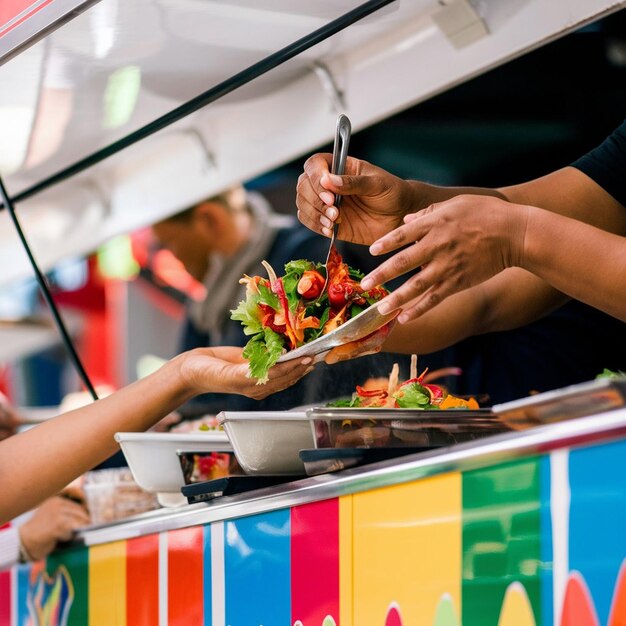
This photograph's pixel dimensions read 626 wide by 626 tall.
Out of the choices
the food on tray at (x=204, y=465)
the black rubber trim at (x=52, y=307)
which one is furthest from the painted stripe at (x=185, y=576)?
the black rubber trim at (x=52, y=307)

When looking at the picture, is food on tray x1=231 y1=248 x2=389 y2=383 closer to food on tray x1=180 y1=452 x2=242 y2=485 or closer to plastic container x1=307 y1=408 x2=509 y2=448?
plastic container x1=307 y1=408 x2=509 y2=448

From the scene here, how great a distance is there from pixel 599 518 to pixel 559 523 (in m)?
0.06

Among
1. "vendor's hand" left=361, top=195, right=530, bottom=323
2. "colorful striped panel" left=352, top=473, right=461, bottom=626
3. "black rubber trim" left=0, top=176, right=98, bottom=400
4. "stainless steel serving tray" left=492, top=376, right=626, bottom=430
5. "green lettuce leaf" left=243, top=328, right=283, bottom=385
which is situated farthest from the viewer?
"black rubber trim" left=0, top=176, right=98, bottom=400

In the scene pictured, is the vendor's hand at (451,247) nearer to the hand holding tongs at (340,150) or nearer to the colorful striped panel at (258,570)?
the hand holding tongs at (340,150)

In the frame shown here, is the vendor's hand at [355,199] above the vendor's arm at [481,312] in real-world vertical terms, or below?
above

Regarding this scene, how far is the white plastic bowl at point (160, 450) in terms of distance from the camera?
6.42 feet

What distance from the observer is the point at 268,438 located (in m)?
1.63

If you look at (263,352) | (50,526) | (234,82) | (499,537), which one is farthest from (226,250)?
(499,537)

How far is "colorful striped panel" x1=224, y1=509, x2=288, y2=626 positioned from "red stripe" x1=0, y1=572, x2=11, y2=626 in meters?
1.00

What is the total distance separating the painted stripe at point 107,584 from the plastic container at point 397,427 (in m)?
0.71

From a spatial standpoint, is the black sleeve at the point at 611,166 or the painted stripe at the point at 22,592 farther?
the painted stripe at the point at 22,592

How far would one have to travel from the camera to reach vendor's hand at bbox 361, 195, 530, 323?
133 centimetres

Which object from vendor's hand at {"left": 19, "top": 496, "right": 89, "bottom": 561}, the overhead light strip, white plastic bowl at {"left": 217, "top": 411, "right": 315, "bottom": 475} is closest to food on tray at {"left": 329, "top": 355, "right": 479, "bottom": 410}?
white plastic bowl at {"left": 217, "top": 411, "right": 315, "bottom": 475}

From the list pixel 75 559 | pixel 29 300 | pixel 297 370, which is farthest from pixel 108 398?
pixel 29 300
